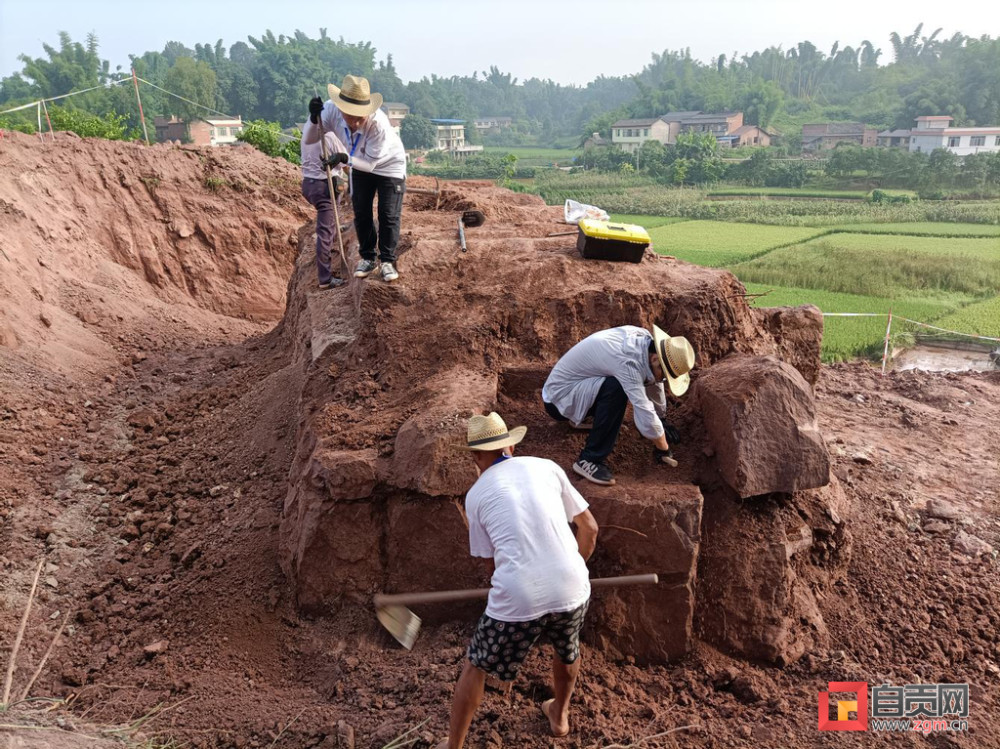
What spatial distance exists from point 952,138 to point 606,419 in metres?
45.7

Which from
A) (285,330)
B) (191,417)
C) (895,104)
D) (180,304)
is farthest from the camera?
(895,104)

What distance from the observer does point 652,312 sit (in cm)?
550

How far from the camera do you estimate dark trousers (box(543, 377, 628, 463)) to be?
14.7 ft

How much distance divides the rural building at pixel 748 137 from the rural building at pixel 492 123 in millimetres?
37839

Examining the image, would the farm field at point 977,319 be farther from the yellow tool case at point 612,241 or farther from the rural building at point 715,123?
the rural building at point 715,123

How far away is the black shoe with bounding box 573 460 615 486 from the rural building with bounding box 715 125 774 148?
185 feet

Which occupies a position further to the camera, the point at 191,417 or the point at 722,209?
the point at 722,209

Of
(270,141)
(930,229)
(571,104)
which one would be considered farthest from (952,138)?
(571,104)

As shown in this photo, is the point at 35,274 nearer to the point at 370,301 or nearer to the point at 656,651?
the point at 370,301

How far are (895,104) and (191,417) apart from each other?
67.4 metres

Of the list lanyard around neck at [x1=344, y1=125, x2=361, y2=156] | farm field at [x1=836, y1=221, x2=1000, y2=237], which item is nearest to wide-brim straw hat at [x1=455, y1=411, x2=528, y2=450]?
lanyard around neck at [x1=344, y1=125, x2=361, y2=156]

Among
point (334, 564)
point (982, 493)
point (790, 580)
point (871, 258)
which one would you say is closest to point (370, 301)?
point (334, 564)
